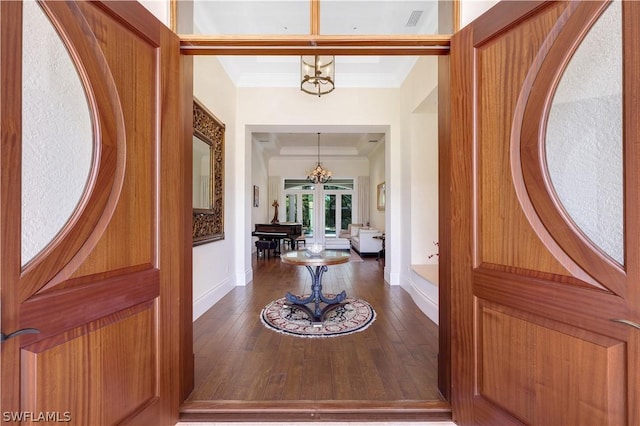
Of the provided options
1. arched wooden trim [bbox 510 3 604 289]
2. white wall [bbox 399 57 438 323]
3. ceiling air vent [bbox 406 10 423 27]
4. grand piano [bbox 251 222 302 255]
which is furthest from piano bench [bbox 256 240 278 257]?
arched wooden trim [bbox 510 3 604 289]

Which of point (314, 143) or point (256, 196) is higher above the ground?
point (314, 143)

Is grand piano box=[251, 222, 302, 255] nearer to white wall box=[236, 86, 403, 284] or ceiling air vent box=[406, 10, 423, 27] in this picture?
→ white wall box=[236, 86, 403, 284]

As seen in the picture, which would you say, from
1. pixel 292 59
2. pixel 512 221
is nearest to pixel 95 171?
pixel 512 221

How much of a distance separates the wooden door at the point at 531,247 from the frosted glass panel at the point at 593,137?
0.01m

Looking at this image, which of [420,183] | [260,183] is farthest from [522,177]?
[260,183]

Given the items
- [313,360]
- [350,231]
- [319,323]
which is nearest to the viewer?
[313,360]

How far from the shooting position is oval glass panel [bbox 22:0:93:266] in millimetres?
979

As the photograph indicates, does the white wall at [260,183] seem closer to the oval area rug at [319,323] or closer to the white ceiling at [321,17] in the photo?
the oval area rug at [319,323]

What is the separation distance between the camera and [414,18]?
211 centimetres

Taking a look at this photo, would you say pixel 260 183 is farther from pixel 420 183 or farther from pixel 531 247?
pixel 531 247

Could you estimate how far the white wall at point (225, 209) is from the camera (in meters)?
3.23

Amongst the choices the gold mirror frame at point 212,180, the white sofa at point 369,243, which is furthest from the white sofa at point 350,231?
the gold mirror frame at point 212,180

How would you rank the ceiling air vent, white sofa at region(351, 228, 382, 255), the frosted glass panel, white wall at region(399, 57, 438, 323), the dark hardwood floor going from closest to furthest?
1. the frosted glass panel
2. the dark hardwood floor
3. the ceiling air vent
4. white wall at region(399, 57, 438, 323)
5. white sofa at region(351, 228, 382, 255)

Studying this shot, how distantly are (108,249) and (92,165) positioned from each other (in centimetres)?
36
